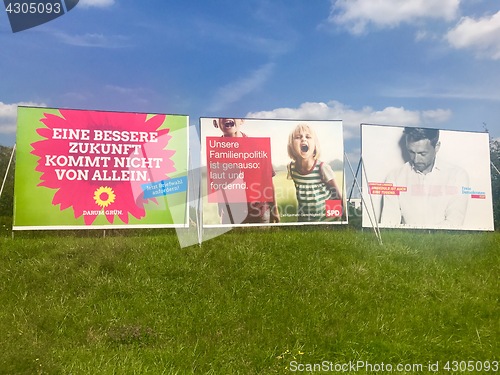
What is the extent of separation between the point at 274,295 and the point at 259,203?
3530 millimetres

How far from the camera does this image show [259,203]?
1102 cm

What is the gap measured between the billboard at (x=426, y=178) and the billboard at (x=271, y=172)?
34.2 inches

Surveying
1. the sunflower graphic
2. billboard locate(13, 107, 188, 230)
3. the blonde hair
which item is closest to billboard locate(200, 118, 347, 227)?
the blonde hair

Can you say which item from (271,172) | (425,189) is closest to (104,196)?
(271,172)

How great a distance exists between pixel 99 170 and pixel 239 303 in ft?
16.2

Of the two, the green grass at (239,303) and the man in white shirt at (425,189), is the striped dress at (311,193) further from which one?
the man in white shirt at (425,189)

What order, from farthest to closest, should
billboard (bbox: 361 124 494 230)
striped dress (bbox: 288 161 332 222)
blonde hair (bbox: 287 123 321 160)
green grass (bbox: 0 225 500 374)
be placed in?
billboard (bbox: 361 124 494 230), blonde hair (bbox: 287 123 321 160), striped dress (bbox: 288 161 332 222), green grass (bbox: 0 225 500 374)

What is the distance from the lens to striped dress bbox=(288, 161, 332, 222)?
11.3 m

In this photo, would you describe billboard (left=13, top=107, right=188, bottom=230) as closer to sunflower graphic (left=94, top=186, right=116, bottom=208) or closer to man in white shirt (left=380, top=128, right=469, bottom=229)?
sunflower graphic (left=94, top=186, right=116, bottom=208)

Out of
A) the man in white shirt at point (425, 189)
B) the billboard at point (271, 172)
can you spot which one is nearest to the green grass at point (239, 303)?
the billboard at point (271, 172)

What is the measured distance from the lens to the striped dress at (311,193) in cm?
1133

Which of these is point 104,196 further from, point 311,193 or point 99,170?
point 311,193

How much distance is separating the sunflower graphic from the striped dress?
418cm

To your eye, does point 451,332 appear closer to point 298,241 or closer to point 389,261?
point 389,261
